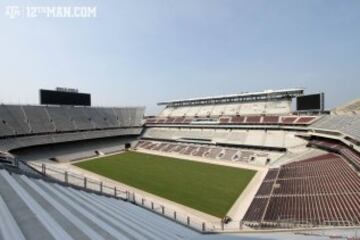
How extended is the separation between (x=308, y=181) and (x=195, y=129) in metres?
31.9

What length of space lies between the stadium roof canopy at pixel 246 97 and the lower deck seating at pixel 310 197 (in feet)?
76.3

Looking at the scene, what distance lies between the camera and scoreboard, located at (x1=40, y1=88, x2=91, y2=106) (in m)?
50.7

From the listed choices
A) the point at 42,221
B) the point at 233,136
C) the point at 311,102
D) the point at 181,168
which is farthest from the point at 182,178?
the point at 311,102

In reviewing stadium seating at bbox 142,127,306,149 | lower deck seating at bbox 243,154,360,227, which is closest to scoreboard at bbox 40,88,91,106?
stadium seating at bbox 142,127,306,149

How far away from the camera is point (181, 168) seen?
118ft

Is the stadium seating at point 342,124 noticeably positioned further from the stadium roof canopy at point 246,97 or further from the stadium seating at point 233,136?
the stadium roof canopy at point 246,97

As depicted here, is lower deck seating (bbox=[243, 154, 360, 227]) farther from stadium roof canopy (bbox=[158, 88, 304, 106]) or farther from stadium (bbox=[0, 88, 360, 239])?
stadium roof canopy (bbox=[158, 88, 304, 106])

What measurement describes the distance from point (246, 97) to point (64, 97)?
3767 centimetres

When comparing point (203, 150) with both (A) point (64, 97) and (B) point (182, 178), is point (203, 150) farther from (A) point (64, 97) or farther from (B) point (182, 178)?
(A) point (64, 97)

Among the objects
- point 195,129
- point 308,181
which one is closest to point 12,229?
point 308,181

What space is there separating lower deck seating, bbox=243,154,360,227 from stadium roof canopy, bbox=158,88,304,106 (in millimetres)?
23254

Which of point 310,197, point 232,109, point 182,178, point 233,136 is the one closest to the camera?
Result: point 310,197

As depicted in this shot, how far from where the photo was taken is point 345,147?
31203 mm

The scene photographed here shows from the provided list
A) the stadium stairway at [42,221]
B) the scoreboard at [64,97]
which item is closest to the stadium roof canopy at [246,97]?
the scoreboard at [64,97]
